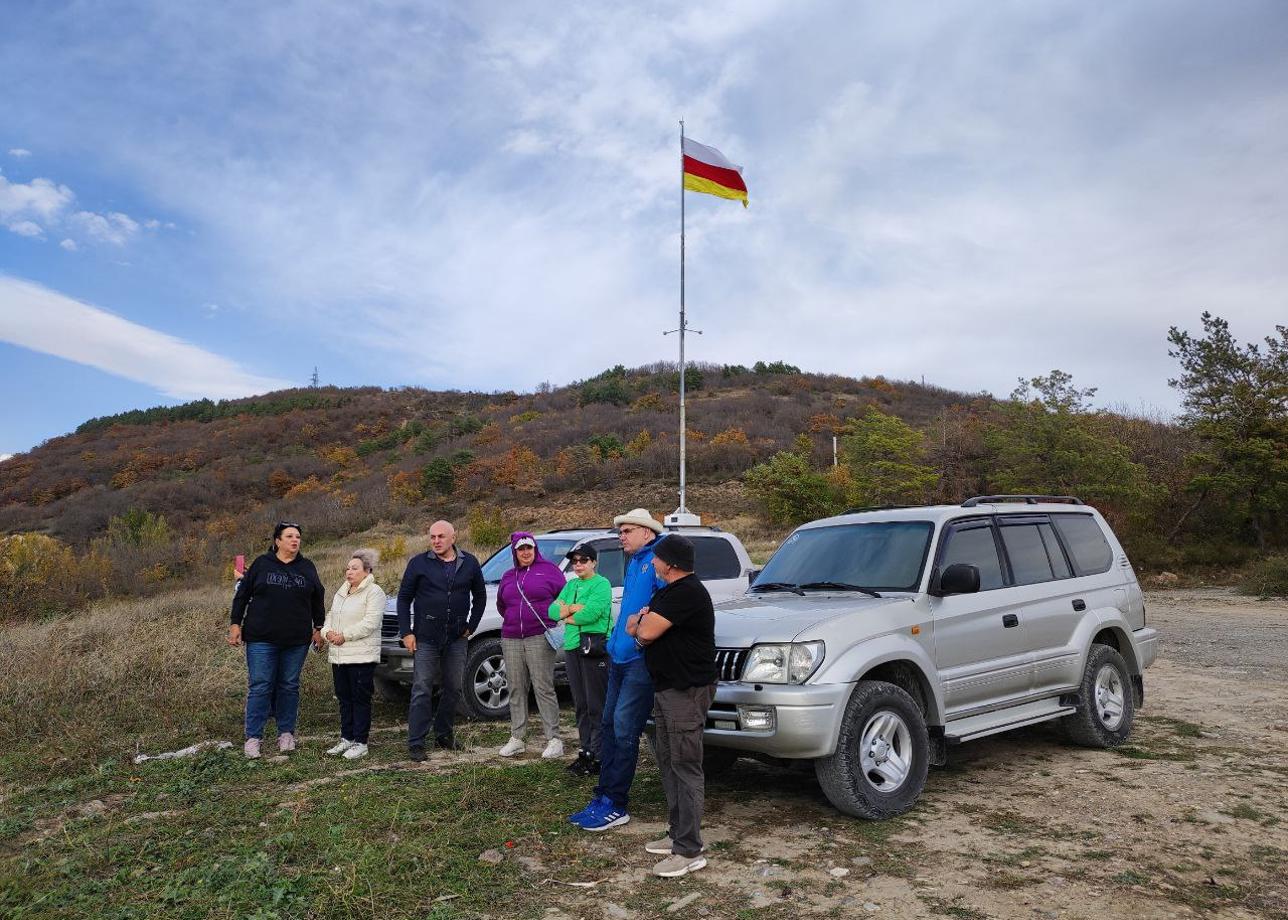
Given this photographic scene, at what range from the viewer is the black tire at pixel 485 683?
321 inches

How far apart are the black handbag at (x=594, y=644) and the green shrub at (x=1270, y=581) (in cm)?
1873

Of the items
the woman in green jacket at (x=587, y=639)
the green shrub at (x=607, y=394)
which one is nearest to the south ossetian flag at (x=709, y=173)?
the woman in green jacket at (x=587, y=639)

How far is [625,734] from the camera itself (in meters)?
5.06

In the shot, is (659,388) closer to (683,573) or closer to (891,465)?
(891,465)

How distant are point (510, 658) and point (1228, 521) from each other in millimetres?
25151

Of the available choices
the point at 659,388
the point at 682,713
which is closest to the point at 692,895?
the point at 682,713

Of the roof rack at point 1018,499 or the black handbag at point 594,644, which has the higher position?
the roof rack at point 1018,499

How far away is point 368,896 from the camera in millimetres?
3879

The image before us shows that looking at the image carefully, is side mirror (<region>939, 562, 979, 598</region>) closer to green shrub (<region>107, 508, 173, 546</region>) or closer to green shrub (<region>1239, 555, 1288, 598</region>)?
green shrub (<region>1239, 555, 1288, 598</region>)

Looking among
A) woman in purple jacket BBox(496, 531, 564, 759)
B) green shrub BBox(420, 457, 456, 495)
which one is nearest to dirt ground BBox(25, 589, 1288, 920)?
woman in purple jacket BBox(496, 531, 564, 759)

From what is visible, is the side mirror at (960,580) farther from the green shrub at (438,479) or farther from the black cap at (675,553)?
the green shrub at (438,479)

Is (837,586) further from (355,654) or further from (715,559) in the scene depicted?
(355,654)

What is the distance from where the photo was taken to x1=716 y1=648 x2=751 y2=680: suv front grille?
16.8ft

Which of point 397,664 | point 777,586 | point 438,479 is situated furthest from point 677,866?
point 438,479
